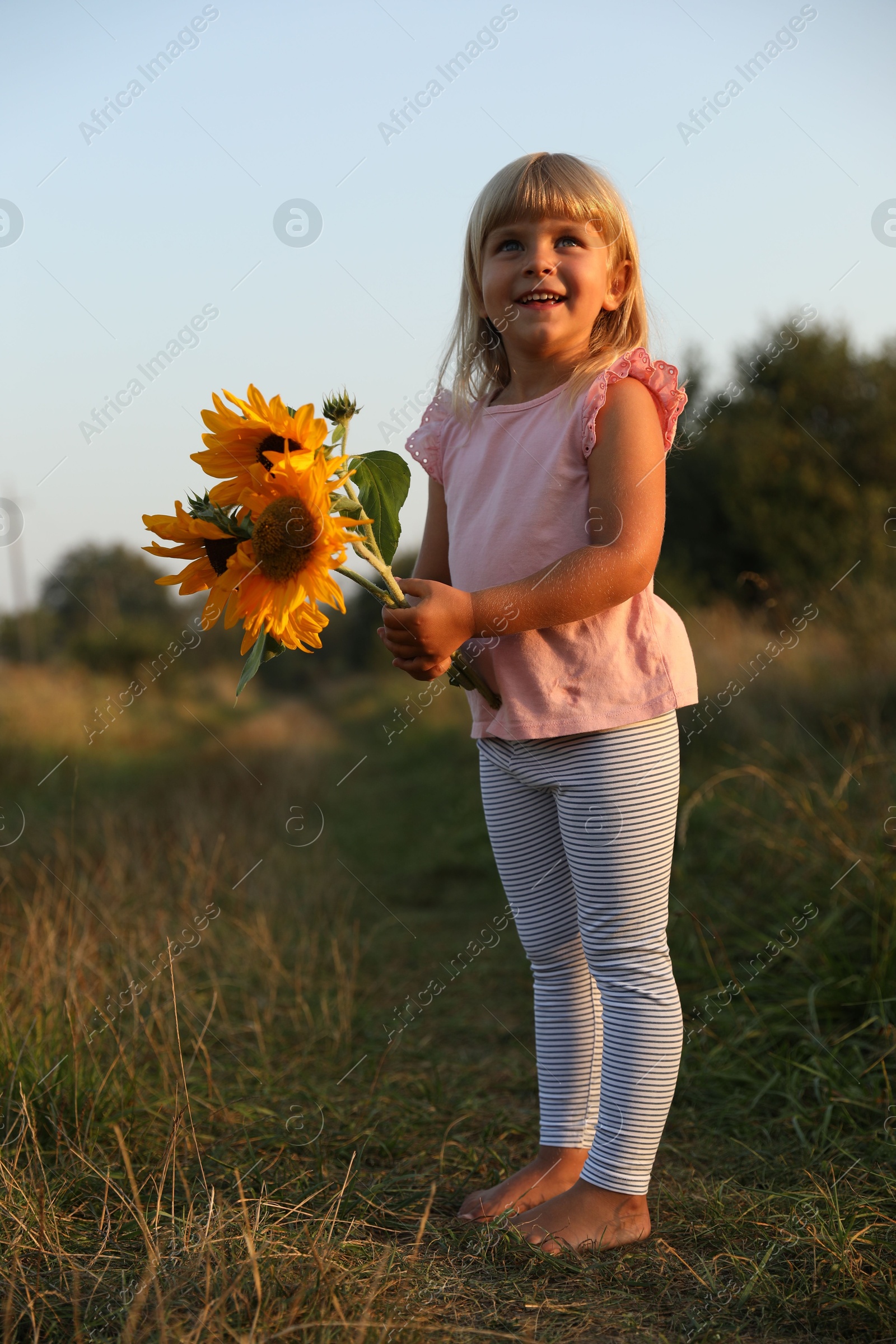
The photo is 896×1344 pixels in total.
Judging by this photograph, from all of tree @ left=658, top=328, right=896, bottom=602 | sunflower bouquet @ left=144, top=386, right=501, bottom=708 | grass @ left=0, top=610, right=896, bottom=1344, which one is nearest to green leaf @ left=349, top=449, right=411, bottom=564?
sunflower bouquet @ left=144, top=386, right=501, bottom=708

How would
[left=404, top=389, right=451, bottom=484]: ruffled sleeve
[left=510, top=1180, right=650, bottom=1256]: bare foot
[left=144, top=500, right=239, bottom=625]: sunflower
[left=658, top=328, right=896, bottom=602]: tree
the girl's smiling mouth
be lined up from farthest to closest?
[left=658, top=328, right=896, bottom=602]: tree → [left=404, top=389, right=451, bottom=484]: ruffled sleeve → the girl's smiling mouth → [left=510, top=1180, right=650, bottom=1256]: bare foot → [left=144, top=500, right=239, bottom=625]: sunflower

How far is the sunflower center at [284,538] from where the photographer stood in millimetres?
1354

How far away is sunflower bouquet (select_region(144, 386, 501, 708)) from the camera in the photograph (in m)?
1.36

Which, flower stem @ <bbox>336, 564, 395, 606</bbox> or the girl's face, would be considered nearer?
flower stem @ <bbox>336, 564, 395, 606</bbox>

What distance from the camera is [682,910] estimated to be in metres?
3.12

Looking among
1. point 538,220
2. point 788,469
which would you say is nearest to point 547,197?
point 538,220

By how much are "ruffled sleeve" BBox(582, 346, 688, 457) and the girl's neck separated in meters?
0.11

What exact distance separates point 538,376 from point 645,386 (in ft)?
0.70

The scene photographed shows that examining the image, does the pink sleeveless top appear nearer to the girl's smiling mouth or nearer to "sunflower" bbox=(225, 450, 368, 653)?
the girl's smiling mouth

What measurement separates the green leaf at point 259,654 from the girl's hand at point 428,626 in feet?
0.52

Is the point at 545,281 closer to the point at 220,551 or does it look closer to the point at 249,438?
the point at 249,438

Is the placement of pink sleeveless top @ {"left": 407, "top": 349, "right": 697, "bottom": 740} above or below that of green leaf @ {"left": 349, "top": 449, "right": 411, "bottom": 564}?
below

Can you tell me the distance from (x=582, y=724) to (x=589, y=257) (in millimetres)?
819

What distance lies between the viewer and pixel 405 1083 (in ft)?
8.02
